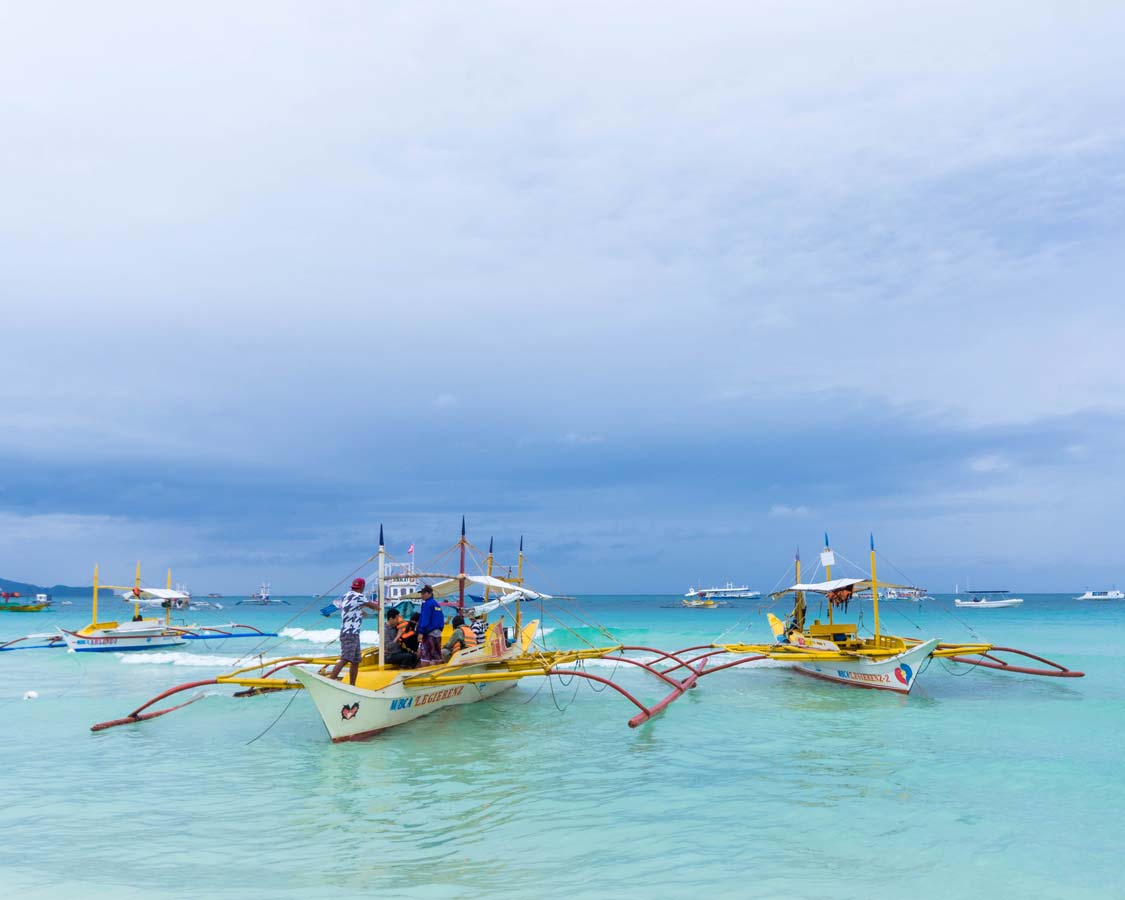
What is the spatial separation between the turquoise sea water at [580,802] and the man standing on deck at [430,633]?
129cm

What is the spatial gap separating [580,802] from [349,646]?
5299mm

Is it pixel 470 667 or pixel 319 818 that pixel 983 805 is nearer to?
pixel 319 818

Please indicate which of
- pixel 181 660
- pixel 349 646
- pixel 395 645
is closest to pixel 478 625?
pixel 395 645

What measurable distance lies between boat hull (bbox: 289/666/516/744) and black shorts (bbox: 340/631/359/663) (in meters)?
0.45

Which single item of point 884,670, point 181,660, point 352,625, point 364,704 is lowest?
point 181,660

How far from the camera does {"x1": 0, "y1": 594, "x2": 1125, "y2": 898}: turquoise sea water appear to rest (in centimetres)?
780

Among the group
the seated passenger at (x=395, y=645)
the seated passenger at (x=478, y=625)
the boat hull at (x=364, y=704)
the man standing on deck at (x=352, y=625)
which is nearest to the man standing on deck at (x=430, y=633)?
the seated passenger at (x=395, y=645)

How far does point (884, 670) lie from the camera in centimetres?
1925

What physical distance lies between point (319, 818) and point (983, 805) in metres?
8.90

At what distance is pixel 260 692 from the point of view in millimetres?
20062

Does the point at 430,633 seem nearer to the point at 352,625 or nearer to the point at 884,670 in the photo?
the point at 352,625

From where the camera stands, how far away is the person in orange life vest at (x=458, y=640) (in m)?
16.2

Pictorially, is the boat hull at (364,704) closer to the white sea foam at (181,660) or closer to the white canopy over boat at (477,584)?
the white canopy over boat at (477,584)

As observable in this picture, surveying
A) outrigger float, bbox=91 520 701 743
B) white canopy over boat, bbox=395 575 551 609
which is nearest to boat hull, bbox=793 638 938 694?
outrigger float, bbox=91 520 701 743
